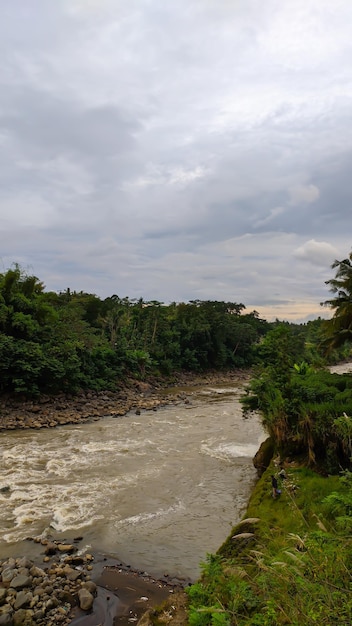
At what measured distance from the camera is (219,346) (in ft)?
152

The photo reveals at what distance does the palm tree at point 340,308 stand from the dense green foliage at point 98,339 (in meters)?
6.26

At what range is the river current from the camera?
338 inches

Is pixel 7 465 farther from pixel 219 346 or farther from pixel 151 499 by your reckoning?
pixel 219 346

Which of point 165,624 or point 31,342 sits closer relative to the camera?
point 165,624

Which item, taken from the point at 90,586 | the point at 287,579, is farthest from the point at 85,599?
the point at 287,579

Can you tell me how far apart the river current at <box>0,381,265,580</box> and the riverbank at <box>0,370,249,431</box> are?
1.37m

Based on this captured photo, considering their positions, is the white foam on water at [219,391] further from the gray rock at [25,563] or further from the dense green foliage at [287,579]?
the dense green foliage at [287,579]

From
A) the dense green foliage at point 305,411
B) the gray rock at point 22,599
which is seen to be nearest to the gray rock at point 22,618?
the gray rock at point 22,599

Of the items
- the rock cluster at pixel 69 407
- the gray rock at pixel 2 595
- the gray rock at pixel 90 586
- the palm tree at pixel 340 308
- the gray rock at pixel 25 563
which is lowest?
the rock cluster at pixel 69 407

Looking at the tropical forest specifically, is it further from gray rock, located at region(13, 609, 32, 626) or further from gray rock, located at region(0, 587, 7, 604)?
gray rock, located at region(0, 587, 7, 604)

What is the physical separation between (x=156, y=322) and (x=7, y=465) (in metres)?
28.2

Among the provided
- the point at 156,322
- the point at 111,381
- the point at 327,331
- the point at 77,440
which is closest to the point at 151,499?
the point at 77,440

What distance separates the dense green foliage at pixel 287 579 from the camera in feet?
8.96

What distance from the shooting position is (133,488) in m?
11.8
